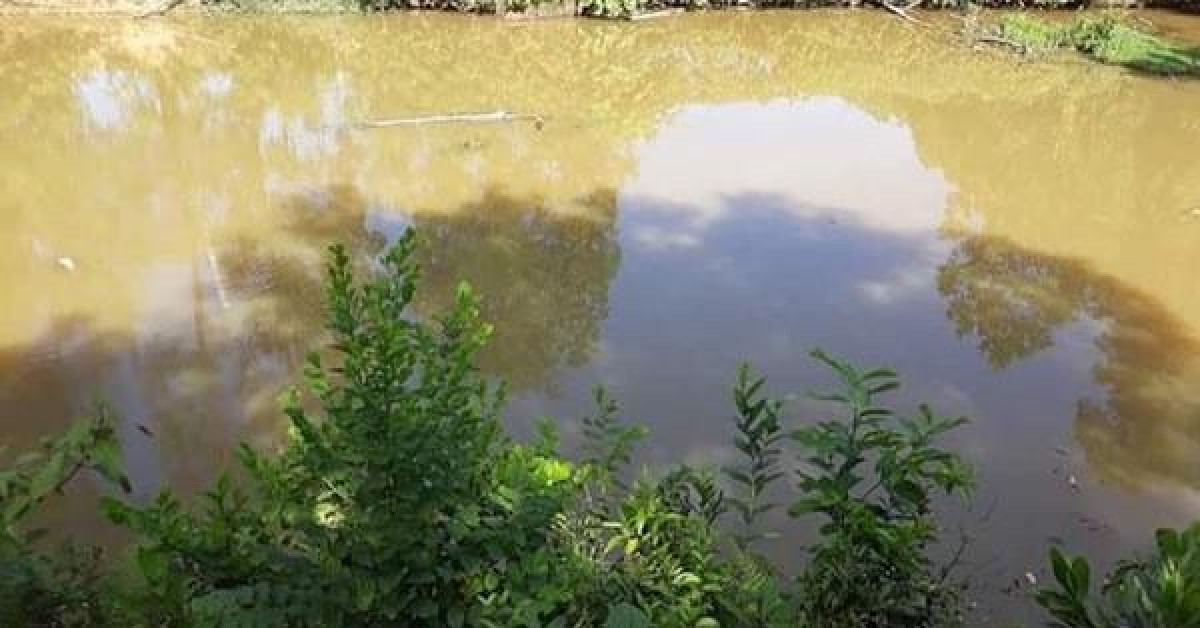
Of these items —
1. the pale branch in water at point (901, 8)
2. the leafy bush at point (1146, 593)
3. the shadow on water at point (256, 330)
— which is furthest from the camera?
the pale branch in water at point (901, 8)

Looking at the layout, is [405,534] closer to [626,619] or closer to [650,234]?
[626,619]

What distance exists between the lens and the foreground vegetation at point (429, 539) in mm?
A: 1971

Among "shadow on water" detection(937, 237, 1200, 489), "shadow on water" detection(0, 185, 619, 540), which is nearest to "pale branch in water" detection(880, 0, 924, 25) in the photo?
"shadow on water" detection(937, 237, 1200, 489)

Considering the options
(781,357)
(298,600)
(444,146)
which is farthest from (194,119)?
(298,600)

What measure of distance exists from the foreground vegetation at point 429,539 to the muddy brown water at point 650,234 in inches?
58.8

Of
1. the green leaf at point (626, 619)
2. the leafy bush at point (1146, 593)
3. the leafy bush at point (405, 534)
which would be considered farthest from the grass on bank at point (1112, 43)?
the green leaf at point (626, 619)

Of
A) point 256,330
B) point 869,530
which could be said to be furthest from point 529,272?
point 869,530

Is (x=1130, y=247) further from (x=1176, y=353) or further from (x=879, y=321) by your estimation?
(x=879, y=321)

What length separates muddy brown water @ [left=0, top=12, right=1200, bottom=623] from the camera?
16.7ft

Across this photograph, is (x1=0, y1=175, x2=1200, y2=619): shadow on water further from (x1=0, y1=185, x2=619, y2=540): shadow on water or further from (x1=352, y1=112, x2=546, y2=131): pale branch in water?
(x1=352, y1=112, x2=546, y2=131): pale branch in water

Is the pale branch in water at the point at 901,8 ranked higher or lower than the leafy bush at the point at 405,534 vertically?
higher

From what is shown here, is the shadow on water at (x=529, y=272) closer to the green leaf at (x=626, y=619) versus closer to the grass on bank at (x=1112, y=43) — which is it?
the green leaf at (x=626, y=619)

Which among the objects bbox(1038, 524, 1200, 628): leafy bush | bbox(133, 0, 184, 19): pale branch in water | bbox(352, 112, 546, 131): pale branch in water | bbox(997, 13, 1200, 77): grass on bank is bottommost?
bbox(352, 112, 546, 131): pale branch in water

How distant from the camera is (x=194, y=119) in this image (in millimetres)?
9617
